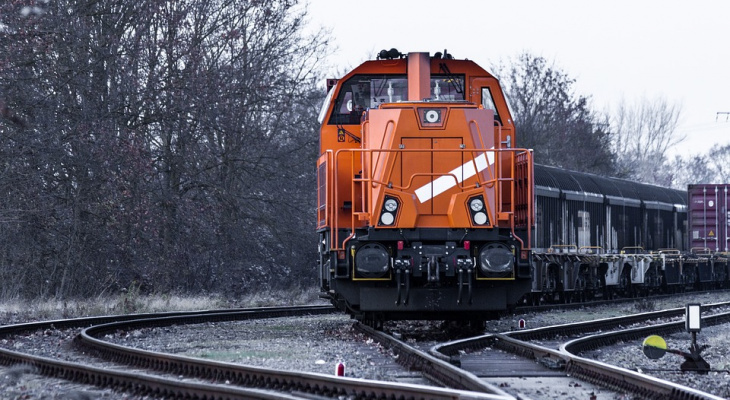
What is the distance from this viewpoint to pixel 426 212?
12.5 meters

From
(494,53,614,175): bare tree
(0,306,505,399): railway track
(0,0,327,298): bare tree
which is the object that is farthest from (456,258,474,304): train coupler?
(494,53,614,175): bare tree

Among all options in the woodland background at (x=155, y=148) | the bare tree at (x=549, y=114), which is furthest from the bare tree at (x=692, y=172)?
the woodland background at (x=155, y=148)

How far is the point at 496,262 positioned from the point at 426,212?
1051 millimetres

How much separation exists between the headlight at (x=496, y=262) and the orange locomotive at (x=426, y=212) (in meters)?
0.01

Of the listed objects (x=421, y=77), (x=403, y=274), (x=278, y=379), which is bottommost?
(x=278, y=379)

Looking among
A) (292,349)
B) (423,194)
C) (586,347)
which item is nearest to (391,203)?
(423,194)

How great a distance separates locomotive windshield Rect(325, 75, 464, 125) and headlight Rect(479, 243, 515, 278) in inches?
92.0

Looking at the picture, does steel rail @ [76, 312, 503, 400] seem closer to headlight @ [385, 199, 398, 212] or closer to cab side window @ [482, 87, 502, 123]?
headlight @ [385, 199, 398, 212]

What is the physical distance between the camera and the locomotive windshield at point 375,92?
1350 cm

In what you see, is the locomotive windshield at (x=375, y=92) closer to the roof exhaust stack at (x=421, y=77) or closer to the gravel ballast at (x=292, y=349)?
the roof exhaust stack at (x=421, y=77)

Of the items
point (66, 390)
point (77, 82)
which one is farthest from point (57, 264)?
point (66, 390)

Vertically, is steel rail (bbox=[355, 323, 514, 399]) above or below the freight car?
below

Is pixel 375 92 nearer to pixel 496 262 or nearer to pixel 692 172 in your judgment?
pixel 496 262

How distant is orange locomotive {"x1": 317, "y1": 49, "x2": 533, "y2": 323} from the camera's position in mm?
12156
